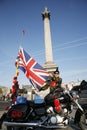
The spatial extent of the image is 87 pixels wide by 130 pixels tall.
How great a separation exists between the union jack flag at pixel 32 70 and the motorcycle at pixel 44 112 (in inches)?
96.5

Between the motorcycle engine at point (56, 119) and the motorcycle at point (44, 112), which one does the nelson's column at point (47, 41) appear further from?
the motorcycle engine at point (56, 119)

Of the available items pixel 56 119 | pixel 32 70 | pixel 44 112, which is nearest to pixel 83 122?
pixel 56 119

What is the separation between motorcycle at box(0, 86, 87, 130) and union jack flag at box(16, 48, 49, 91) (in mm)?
2450

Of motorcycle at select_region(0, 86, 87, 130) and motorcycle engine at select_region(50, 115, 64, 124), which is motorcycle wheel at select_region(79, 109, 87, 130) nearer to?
motorcycle at select_region(0, 86, 87, 130)

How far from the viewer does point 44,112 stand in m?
5.52

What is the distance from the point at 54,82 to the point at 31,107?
1.07 metres

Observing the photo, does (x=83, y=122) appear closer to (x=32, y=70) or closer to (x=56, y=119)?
(x=56, y=119)

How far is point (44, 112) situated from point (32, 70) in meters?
3.64

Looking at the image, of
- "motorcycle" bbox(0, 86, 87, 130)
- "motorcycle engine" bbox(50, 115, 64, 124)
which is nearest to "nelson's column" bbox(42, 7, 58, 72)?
"motorcycle" bbox(0, 86, 87, 130)

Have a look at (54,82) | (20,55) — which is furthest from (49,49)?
(54,82)

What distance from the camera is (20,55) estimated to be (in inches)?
418

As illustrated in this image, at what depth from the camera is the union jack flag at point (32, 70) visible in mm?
8270

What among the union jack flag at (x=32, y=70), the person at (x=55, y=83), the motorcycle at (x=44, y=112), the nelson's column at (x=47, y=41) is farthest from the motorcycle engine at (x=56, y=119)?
the nelson's column at (x=47, y=41)

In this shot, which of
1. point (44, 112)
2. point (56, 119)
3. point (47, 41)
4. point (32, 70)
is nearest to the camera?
point (56, 119)
